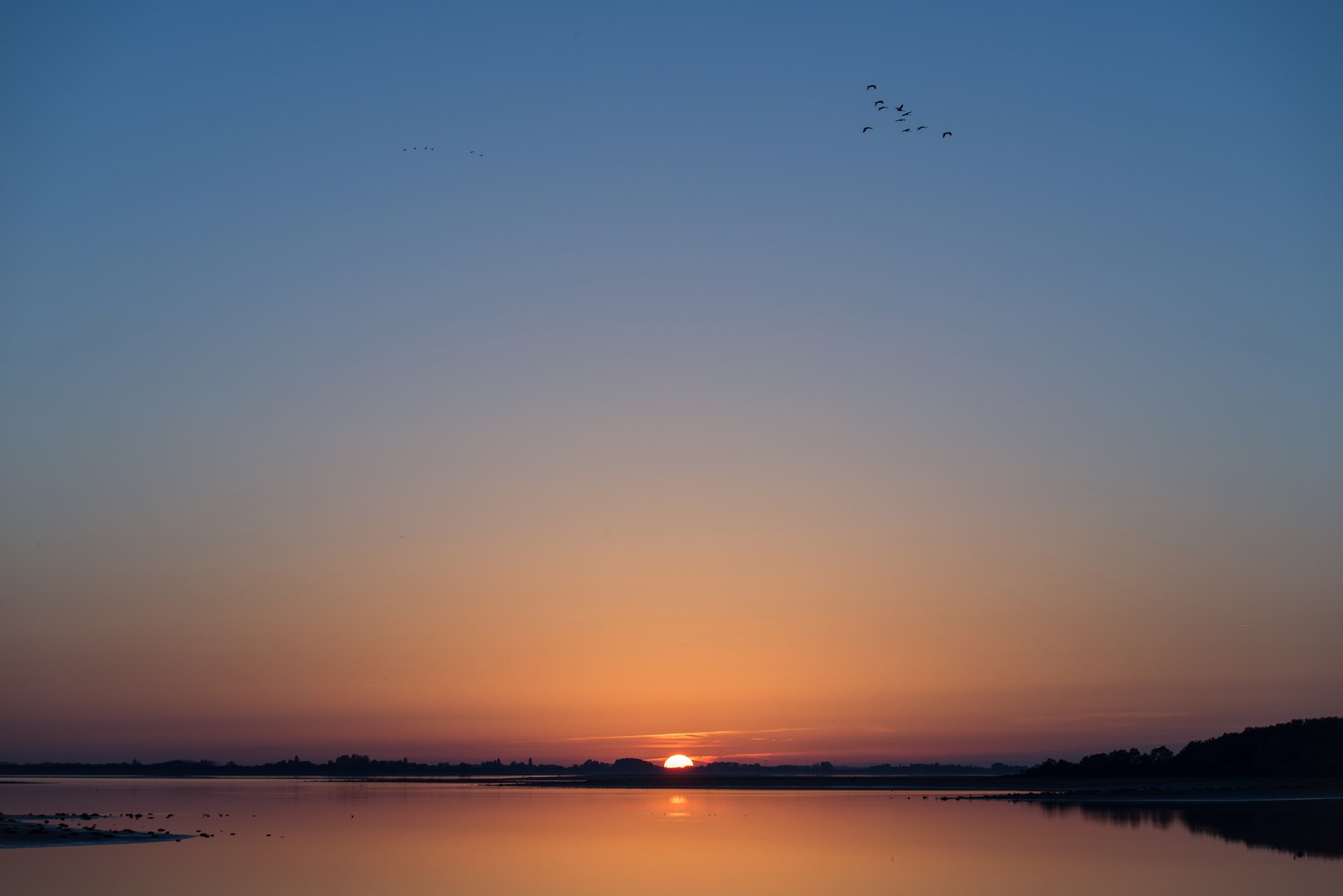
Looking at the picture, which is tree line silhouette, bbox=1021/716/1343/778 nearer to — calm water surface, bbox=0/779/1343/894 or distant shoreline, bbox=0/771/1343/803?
distant shoreline, bbox=0/771/1343/803

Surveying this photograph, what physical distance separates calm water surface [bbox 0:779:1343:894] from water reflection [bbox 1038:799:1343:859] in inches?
7.5

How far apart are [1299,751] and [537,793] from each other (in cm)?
5619

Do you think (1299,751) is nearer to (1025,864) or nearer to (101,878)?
(1025,864)

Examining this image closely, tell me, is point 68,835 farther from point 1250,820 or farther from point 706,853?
point 1250,820

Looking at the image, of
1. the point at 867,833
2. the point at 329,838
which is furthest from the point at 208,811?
the point at 867,833

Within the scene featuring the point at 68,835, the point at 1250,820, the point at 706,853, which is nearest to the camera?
the point at 706,853

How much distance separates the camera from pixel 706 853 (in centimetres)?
3662

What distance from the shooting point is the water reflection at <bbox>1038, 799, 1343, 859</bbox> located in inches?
1460

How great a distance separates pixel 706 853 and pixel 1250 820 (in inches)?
1001

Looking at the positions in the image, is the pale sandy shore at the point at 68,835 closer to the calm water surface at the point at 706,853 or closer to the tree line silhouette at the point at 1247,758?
the calm water surface at the point at 706,853

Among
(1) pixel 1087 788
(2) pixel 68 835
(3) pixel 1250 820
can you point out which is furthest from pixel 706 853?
(1) pixel 1087 788

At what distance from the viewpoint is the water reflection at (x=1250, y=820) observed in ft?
122

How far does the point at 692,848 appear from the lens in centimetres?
3803

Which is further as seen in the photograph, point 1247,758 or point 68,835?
point 1247,758
